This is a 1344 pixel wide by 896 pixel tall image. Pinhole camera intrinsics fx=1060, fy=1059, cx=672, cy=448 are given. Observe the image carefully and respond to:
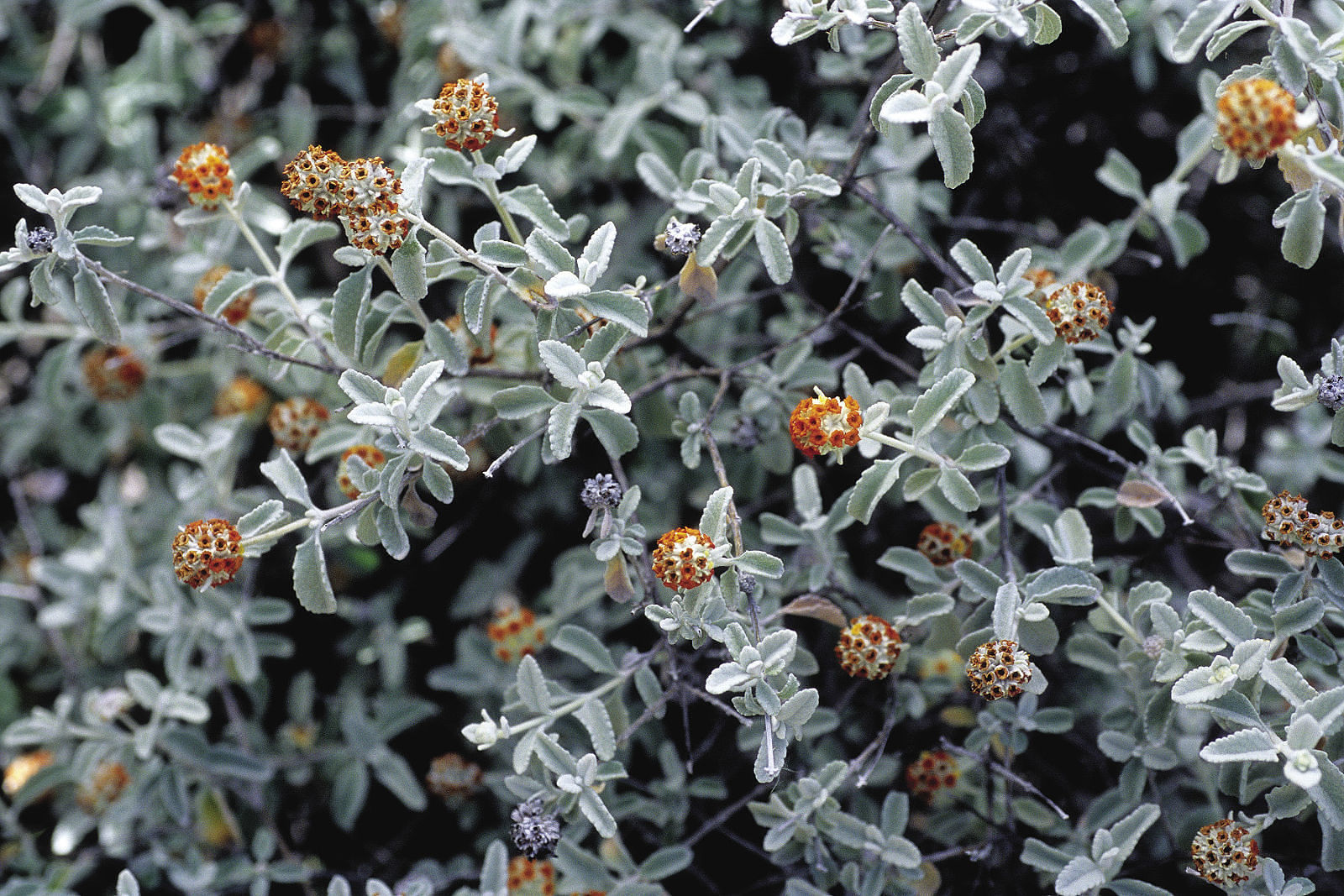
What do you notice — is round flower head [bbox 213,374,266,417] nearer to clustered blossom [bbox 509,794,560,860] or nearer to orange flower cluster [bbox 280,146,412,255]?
orange flower cluster [bbox 280,146,412,255]

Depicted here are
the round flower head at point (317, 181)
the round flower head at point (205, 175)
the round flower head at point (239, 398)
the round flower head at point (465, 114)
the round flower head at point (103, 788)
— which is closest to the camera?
the round flower head at point (317, 181)

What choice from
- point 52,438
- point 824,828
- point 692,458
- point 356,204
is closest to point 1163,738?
point 824,828

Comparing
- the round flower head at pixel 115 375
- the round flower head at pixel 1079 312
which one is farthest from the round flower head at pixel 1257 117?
the round flower head at pixel 115 375

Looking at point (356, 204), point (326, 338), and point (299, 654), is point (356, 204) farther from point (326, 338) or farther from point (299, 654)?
point (299, 654)

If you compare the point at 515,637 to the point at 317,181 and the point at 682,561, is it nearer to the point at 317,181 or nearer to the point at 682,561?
the point at 682,561

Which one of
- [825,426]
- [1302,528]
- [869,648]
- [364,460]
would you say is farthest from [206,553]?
[1302,528]

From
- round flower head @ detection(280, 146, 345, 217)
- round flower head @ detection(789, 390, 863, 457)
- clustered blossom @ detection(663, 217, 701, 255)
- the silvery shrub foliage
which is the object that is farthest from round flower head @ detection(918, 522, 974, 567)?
round flower head @ detection(280, 146, 345, 217)

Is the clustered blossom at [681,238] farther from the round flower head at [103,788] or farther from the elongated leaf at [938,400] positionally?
the round flower head at [103,788]
